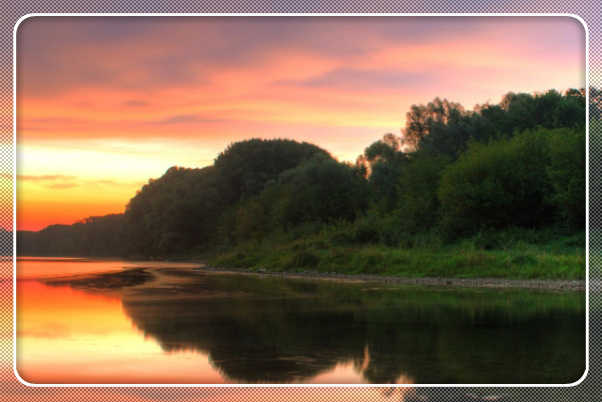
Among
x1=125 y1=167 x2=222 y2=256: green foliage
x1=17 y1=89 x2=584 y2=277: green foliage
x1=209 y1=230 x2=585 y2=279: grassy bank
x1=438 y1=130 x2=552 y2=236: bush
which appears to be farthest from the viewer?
x1=125 y1=167 x2=222 y2=256: green foliage

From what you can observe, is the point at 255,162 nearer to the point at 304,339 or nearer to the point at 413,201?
the point at 413,201

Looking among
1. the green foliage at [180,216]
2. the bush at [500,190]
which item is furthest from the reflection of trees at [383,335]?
the green foliage at [180,216]

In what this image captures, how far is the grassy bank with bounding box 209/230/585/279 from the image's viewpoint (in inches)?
1406

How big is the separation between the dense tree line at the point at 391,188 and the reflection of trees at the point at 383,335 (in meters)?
5.63

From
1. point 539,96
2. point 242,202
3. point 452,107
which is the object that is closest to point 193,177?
point 242,202

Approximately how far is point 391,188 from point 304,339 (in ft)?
183

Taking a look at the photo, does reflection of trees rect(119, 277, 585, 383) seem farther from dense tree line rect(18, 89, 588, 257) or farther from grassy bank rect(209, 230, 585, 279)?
grassy bank rect(209, 230, 585, 279)

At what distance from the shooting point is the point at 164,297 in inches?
1171

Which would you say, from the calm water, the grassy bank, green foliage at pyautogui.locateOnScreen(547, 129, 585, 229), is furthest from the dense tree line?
the calm water

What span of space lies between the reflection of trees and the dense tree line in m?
5.63

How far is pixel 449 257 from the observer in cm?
4134

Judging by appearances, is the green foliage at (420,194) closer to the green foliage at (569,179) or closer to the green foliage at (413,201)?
the green foliage at (413,201)

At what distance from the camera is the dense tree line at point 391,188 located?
47.6 m

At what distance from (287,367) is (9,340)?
555 cm
